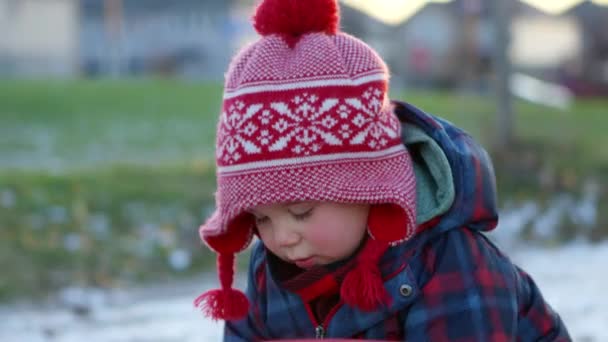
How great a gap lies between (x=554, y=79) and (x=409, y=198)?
2176cm

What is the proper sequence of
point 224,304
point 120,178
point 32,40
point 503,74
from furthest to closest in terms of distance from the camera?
point 32,40, point 503,74, point 120,178, point 224,304

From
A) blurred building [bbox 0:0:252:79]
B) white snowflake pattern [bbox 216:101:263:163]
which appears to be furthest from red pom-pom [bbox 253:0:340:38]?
blurred building [bbox 0:0:252:79]

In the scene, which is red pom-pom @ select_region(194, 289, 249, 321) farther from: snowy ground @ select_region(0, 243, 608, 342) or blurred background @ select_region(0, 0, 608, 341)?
snowy ground @ select_region(0, 243, 608, 342)

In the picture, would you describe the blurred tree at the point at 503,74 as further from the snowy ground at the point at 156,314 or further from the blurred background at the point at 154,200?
the snowy ground at the point at 156,314

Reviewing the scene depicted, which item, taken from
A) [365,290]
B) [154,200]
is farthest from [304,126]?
[154,200]

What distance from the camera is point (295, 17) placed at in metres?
2.07

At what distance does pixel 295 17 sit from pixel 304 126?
25 centimetres

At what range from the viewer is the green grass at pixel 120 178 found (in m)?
4.47

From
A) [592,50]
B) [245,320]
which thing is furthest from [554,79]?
[245,320]

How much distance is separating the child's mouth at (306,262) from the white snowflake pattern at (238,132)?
239 millimetres

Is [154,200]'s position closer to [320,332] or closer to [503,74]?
[503,74]

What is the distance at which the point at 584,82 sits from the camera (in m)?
20.5

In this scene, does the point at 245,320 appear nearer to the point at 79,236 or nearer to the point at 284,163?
the point at 284,163

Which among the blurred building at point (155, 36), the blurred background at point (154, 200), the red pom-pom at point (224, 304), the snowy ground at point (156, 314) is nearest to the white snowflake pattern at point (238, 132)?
the red pom-pom at point (224, 304)
